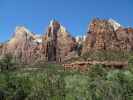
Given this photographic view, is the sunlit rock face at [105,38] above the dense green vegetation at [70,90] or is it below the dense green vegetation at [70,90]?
above

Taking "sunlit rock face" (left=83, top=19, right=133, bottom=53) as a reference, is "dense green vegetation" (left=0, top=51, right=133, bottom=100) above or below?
below

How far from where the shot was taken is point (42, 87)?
60688 millimetres

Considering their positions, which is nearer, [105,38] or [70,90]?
[70,90]

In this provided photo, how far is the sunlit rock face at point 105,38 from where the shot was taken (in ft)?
567

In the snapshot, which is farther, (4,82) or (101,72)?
(101,72)

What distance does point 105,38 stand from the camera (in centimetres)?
17725

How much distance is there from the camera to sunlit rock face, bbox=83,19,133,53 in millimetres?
172775

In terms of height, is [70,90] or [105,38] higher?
[105,38]

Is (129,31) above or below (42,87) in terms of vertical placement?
above

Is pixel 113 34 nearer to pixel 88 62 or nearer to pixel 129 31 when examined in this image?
pixel 129 31

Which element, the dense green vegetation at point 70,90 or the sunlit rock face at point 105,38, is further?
the sunlit rock face at point 105,38

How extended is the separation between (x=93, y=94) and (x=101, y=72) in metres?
33.5

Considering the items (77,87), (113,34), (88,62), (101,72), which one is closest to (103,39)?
(113,34)

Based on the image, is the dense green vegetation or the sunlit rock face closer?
the dense green vegetation
